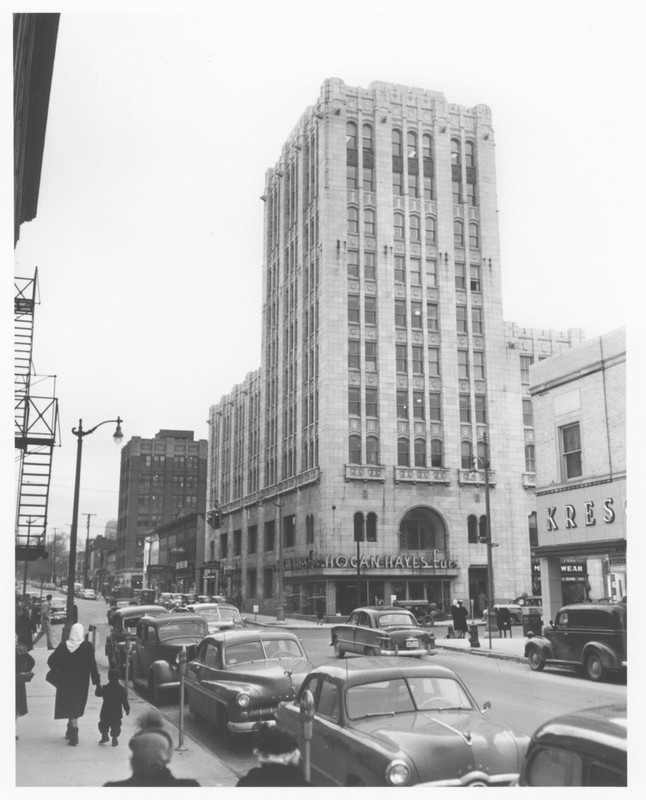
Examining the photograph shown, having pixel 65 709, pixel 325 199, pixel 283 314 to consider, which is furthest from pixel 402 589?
pixel 65 709

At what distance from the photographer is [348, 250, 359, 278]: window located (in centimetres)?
3095

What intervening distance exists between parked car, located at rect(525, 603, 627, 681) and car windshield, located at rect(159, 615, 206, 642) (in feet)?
21.4

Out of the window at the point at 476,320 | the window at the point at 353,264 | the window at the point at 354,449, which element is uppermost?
the window at the point at 353,264

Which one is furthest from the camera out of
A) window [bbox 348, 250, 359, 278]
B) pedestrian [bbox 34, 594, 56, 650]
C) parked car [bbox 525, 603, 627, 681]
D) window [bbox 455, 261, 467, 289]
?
window [bbox 348, 250, 359, 278]

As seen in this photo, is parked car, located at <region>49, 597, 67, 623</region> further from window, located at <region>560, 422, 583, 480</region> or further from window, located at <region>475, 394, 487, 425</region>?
window, located at <region>475, 394, 487, 425</region>

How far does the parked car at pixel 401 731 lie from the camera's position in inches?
Result: 233

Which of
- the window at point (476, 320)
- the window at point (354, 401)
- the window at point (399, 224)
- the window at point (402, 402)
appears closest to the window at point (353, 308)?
the window at point (399, 224)

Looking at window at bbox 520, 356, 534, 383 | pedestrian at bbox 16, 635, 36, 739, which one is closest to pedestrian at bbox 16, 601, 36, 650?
pedestrian at bbox 16, 635, 36, 739

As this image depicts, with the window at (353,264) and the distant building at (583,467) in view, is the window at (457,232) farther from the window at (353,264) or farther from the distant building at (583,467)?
the distant building at (583,467)

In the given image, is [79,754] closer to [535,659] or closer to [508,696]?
[508,696]

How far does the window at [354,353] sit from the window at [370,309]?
114cm

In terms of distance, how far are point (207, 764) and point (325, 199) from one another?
20.2 metres

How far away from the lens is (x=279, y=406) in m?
22.0

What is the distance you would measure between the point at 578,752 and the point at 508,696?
12.1ft
